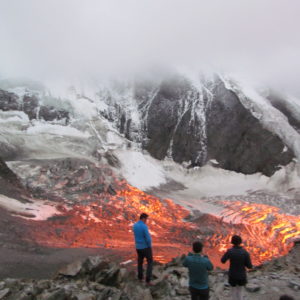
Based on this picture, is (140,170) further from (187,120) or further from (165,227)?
(165,227)

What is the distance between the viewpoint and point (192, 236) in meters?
23.0

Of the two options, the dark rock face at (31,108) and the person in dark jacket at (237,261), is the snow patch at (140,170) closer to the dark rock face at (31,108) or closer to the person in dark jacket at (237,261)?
the dark rock face at (31,108)

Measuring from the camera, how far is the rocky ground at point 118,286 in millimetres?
7151

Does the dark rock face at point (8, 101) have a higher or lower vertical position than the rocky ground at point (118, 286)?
higher

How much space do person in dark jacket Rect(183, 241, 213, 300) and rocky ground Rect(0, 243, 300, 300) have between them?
1.97 metres

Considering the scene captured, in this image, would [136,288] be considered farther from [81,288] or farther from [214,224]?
[214,224]

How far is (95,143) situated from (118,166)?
17.1ft

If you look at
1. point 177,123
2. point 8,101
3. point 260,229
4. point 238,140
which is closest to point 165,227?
point 260,229

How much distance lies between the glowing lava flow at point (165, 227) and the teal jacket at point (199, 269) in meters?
10.1

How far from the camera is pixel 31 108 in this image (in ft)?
165

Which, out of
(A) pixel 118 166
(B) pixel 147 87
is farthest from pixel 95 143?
(B) pixel 147 87

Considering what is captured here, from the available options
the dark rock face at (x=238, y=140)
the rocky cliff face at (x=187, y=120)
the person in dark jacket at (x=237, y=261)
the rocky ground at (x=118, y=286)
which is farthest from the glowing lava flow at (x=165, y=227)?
the rocky cliff face at (x=187, y=120)

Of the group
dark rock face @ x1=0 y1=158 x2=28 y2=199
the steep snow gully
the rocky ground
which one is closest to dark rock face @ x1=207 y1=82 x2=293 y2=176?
the steep snow gully

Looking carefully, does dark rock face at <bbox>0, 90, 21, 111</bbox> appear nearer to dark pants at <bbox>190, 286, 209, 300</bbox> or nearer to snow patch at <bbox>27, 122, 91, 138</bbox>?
snow patch at <bbox>27, 122, 91, 138</bbox>
